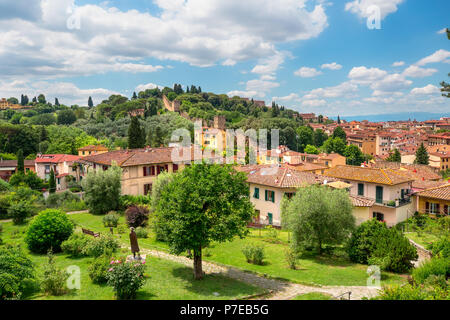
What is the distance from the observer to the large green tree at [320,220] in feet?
63.8

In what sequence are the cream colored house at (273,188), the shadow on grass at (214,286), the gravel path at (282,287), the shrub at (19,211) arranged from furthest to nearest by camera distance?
1. the cream colored house at (273,188)
2. the shrub at (19,211)
3. the gravel path at (282,287)
4. the shadow on grass at (214,286)

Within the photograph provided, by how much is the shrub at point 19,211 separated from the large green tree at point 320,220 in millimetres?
21134

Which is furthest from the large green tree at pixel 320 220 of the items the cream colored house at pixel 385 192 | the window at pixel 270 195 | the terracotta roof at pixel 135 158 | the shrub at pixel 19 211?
the terracotta roof at pixel 135 158

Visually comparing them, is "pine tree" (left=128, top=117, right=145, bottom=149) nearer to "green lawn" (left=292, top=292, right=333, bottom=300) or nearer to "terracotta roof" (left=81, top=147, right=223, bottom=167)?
"terracotta roof" (left=81, top=147, right=223, bottom=167)

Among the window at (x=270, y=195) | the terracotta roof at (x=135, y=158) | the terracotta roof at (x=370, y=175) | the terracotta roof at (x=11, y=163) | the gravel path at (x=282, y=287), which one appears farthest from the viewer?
the terracotta roof at (x=11, y=163)

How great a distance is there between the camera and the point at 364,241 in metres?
18.0

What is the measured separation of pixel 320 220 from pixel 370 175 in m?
19.1

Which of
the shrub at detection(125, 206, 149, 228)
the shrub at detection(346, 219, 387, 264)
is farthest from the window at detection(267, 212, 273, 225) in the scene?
the shrub at detection(125, 206, 149, 228)

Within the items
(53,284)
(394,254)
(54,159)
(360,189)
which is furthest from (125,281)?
(54,159)

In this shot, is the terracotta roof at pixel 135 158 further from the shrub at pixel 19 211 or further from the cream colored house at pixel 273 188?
the cream colored house at pixel 273 188

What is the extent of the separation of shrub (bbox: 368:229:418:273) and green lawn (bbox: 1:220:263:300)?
757 cm

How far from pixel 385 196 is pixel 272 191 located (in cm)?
1270

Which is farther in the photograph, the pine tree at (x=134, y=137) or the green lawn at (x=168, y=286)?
the pine tree at (x=134, y=137)

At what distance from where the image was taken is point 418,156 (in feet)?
231
